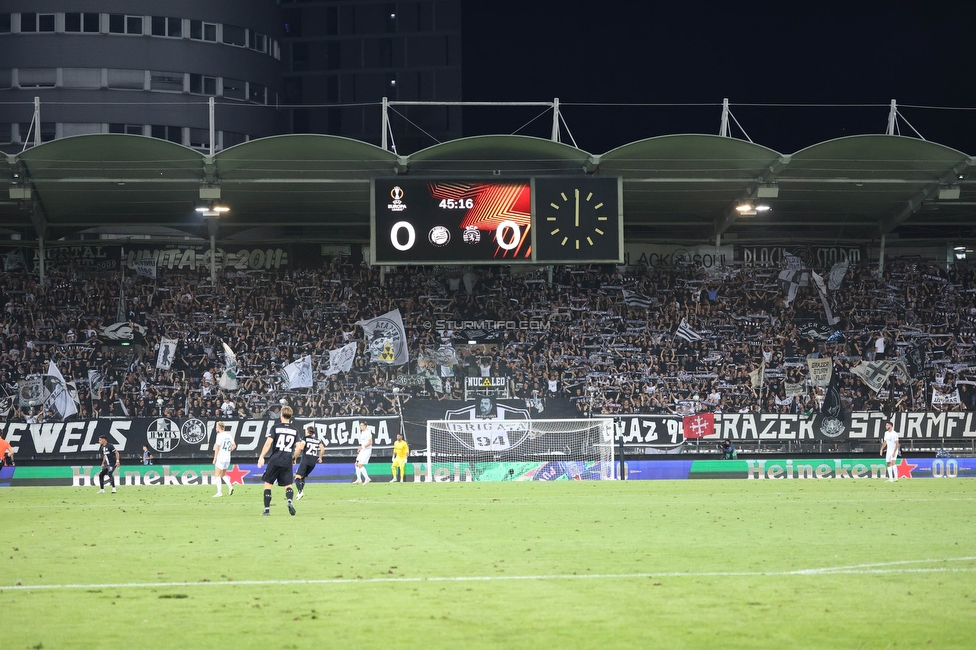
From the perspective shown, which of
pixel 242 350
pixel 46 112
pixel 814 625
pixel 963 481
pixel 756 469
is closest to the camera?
pixel 814 625

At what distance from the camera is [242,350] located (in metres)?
40.8

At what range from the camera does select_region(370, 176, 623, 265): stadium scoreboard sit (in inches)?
1252

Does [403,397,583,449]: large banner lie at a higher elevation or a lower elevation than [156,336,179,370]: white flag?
lower

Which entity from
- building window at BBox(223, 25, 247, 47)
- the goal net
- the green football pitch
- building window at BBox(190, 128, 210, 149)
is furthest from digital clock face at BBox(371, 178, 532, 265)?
building window at BBox(223, 25, 247, 47)

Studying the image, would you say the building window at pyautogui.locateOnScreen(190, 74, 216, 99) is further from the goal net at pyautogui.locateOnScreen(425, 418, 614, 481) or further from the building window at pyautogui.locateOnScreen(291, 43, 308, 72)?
the goal net at pyautogui.locateOnScreen(425, 418, 614, 481)

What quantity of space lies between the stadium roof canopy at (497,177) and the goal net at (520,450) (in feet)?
27.7

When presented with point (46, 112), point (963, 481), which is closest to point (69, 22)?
point (46, 112)

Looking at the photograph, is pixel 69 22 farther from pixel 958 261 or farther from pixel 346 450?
pixel 958 261

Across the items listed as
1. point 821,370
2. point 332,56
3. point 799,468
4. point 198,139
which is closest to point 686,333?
point 821,370

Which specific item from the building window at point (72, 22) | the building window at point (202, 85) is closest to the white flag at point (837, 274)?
the building window at point (202, 85)

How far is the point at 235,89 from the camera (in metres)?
69.0

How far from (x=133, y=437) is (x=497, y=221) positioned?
14.1m

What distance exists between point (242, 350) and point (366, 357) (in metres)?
4.70

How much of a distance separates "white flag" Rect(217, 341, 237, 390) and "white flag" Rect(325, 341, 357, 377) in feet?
11.2
